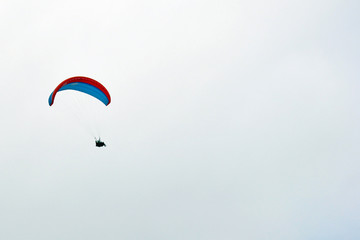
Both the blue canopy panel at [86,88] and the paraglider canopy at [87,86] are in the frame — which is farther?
the blue canopy panel at [86,88]

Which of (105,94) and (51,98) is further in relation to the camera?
(105,94)

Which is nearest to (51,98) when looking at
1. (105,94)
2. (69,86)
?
(69,86)

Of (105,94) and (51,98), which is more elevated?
(105,94)

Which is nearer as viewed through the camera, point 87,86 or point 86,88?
point 87,86

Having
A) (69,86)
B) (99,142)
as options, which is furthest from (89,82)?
(99,142)

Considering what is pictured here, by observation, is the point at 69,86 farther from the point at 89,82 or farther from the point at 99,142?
the point at 99,142

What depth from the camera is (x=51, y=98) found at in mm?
35844

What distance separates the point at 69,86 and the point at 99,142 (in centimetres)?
612

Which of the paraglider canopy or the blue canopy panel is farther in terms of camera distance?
the blue canopy panel

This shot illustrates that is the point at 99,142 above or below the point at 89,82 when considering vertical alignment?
below

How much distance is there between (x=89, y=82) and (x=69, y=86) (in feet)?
6.31

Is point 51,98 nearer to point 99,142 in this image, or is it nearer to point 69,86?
point 69,86

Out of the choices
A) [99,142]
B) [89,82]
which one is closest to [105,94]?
[89,82]

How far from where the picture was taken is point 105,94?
39062mm
